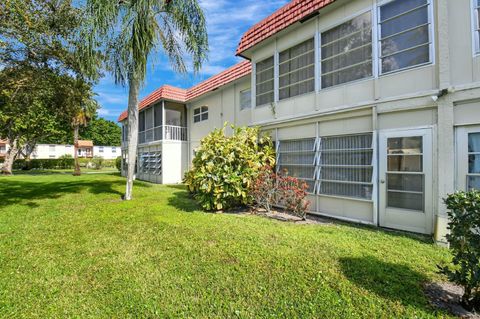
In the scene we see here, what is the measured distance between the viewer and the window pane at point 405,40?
218 inches

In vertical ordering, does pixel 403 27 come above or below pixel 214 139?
above

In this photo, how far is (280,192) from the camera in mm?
7594

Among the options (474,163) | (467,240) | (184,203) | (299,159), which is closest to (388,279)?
(467,240)

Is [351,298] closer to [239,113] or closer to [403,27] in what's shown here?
[403,27]

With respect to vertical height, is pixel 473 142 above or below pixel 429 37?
below

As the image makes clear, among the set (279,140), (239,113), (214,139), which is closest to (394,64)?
(279,140)

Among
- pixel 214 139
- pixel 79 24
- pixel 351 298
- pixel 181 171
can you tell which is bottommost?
pixel 351 298

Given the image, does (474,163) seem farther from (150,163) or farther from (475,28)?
(150,163)

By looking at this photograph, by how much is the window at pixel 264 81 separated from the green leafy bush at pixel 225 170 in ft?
6.79

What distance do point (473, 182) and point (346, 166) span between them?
8.57 ft

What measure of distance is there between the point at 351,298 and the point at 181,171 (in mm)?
14965

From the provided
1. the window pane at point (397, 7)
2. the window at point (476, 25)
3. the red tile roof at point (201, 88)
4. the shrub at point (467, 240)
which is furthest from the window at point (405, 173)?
the red tile roof at point (201, 88)

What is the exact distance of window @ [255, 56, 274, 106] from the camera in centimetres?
928

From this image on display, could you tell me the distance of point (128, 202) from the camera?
9656mm
